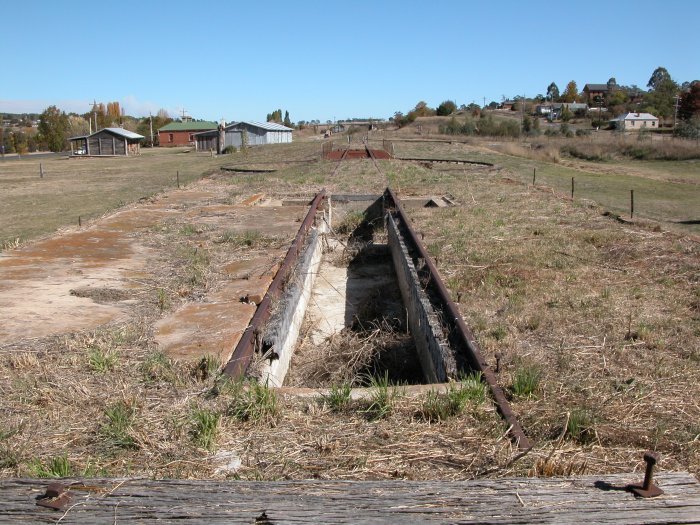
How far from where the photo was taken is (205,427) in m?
3.47

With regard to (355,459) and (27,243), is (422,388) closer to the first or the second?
(355,459)

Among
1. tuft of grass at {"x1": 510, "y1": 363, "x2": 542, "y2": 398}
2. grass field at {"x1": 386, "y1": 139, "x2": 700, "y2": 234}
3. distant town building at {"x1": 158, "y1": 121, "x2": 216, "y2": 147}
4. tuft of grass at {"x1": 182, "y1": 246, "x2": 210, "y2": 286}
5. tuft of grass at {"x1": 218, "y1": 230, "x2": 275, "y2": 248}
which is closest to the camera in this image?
tuft of grass at {"x1": 510, "y1": 363, "x2": 542, "y2": 398}

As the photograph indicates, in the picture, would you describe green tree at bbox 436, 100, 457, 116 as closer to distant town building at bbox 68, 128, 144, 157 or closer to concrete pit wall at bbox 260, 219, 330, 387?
distant town building at bbox 68, 128, 144, 157

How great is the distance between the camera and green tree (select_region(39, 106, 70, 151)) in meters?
84.2

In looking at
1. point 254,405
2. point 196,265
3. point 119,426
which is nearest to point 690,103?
point 196,265

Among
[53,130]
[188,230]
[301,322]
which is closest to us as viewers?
[301,322]

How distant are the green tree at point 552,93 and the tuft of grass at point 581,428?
176 m

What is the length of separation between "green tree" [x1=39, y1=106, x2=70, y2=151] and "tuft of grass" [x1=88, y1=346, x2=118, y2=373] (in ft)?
286

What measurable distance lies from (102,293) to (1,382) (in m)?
2.35

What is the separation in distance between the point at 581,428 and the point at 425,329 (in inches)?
103

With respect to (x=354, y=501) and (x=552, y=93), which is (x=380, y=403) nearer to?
(x=354, y=501)

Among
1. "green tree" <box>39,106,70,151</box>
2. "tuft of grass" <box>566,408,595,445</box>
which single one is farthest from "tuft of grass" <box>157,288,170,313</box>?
"green tree" <box>39,106,70,151</box>

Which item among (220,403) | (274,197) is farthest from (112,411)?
(274,197)

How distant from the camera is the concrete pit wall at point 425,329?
5006 millimetres
